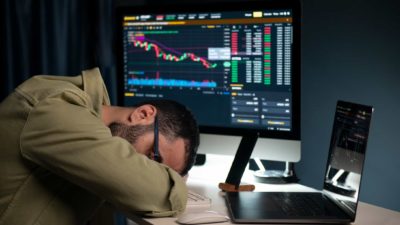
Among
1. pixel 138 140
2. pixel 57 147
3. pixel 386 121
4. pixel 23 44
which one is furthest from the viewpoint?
pixel 23 44

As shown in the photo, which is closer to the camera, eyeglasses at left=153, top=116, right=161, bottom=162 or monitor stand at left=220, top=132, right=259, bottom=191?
eyeglasses at left=153, top=116, right=161, bottom=162

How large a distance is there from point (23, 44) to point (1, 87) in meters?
0.19

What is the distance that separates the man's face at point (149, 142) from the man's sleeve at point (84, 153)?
0.32 ft

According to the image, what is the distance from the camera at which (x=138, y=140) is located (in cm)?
137

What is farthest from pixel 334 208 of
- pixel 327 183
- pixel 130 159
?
pixel 130 159

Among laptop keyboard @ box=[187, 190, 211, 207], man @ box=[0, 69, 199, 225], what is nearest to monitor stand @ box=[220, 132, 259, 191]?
laptop keyboard @ box=[187, 190, 211, 207]

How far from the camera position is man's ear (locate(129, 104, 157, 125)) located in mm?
1367

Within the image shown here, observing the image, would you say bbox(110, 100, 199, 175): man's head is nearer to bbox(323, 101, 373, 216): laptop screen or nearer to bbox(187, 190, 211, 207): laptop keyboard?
bbox(187, 190, 211, 207): laptop keyboard

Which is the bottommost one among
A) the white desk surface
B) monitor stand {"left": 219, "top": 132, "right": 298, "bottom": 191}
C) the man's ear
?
the white desk surface

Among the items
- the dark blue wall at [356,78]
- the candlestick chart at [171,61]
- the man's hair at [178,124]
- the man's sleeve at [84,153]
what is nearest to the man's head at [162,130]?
the man's hair at [178,124]

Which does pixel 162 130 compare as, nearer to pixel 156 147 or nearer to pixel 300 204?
pixel 156 147

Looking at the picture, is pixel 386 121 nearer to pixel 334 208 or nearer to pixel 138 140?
pixel 334 208

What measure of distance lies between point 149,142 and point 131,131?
5 centimetres

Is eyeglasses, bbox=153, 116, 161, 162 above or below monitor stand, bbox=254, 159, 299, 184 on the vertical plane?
above
